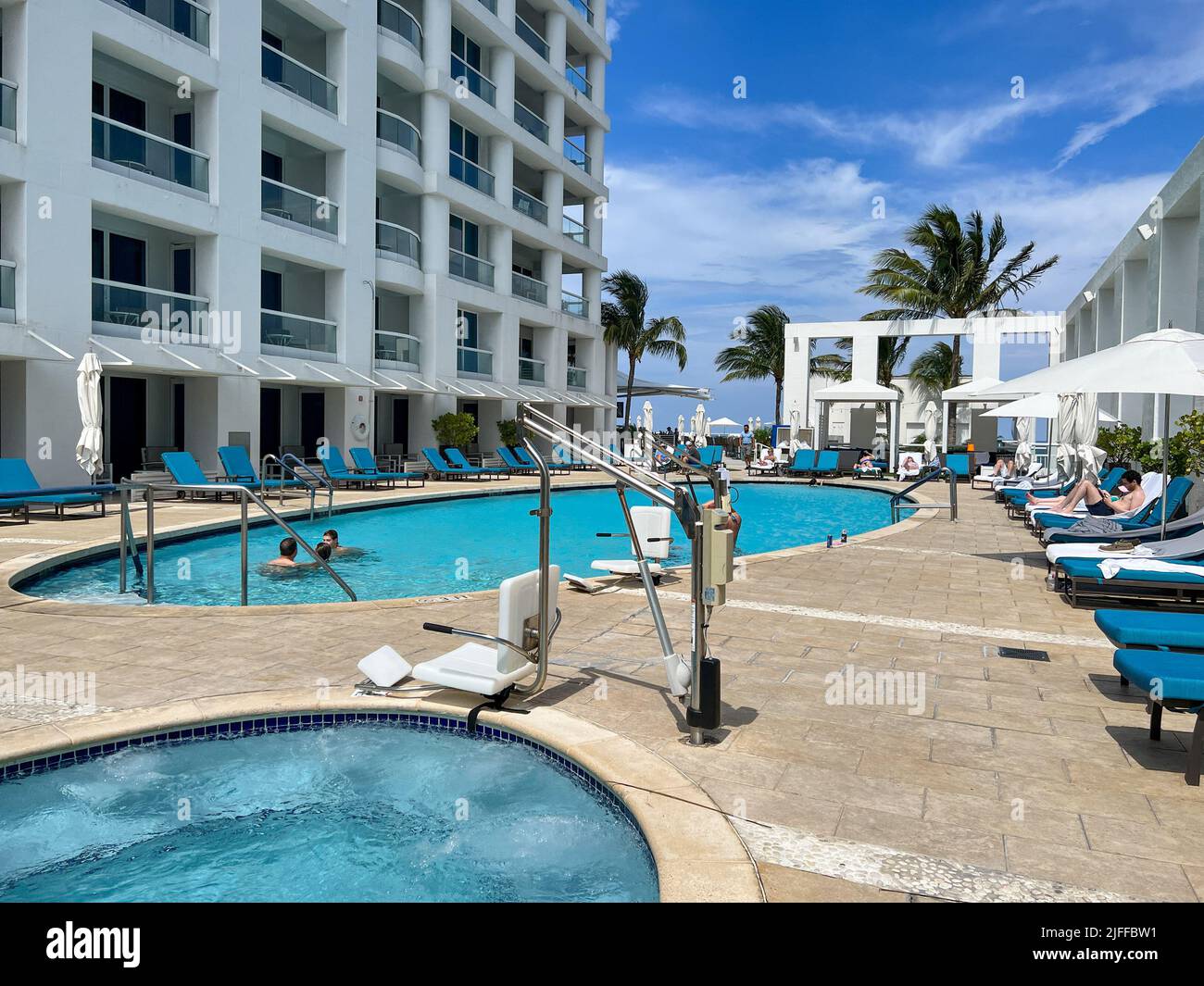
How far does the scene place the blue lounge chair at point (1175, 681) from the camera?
3635 mm

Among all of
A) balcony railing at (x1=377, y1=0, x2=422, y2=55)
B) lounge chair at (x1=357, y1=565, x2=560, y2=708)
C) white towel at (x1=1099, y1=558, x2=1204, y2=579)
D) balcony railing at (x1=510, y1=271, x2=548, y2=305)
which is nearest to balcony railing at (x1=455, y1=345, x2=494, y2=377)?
balcony railing at (x1=510, y1=271, x2=548, y2=305)

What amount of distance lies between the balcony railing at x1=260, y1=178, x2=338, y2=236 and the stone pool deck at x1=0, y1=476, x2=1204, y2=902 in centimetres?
1332

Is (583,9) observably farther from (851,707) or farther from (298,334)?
(851,707)

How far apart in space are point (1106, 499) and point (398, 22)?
71.3ft

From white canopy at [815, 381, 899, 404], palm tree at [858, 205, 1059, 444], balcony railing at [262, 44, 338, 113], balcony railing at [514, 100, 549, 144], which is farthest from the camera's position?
palm tree at [858, 205, 1059, 444]

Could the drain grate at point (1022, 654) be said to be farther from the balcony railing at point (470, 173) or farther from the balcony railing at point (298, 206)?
the balcony railing at point (470, 173)

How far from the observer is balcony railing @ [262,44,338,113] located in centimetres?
1972

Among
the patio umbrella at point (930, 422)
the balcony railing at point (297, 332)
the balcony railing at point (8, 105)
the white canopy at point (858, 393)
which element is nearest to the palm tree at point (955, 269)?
the patio umbrella at point (930, 422)

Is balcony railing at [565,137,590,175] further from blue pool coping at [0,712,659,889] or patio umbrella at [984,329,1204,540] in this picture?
blue pool coping at [0,712,659,889]

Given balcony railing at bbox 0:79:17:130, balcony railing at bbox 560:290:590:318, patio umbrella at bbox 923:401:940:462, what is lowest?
patio umbrella at bbox 923:401:940:462

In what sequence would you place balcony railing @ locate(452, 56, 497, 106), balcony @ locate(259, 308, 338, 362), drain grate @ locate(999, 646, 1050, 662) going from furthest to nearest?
balcony railing @ locate(452, 56, 497, 106), balcony @ locate(259, 308, 338, 362), drain grate @ locate(999, 646, 1050, 662)

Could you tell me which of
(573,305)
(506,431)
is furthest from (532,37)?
(506,431)
